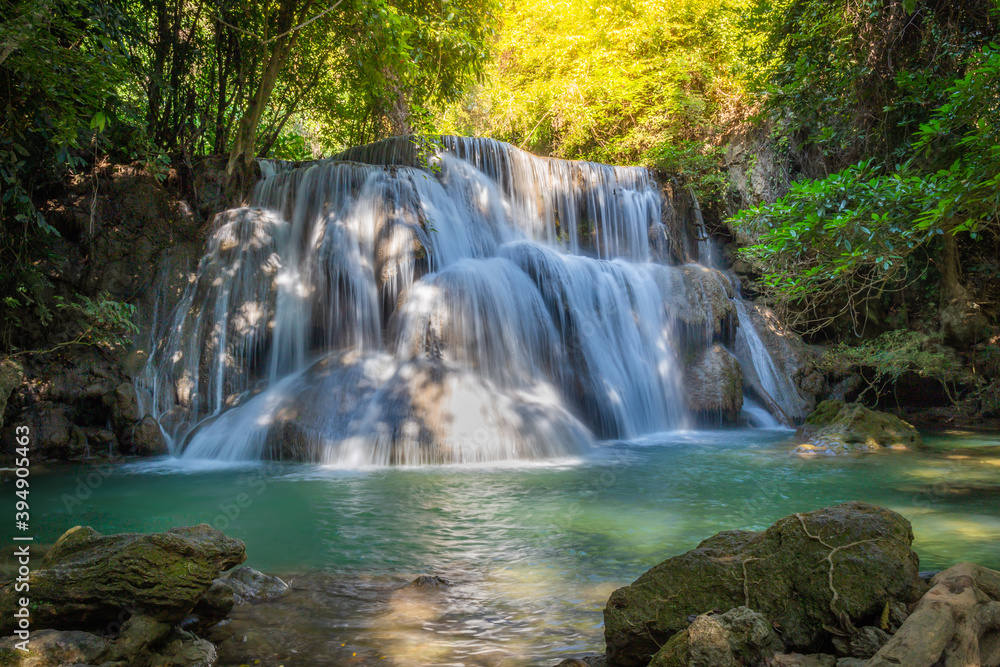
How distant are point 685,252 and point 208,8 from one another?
36.9ft

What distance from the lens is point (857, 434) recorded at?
8953 mm

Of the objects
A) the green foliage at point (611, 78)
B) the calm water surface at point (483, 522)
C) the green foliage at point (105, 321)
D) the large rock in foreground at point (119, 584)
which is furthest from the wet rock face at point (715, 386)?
the large rock in foreground at point (119, 584)

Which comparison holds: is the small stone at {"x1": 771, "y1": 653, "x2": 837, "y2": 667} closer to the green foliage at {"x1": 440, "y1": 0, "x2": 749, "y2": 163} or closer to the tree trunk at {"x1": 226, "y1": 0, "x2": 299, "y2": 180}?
the tree trunk at {"x1": 226, "y1": 0, "x2": 299, "y2": 180}

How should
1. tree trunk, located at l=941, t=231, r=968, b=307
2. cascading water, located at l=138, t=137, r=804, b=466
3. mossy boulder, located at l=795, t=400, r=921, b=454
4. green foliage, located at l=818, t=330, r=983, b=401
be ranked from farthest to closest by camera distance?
tree trunk, located at l=941, t=231, r=968, b=307, green foliage, located at l=818, t=330, r=983, b=401, mossy boulder, located at l=795, t=400, r=921, b=454, cascading water, located at l=138, t=137, r=804, b=466

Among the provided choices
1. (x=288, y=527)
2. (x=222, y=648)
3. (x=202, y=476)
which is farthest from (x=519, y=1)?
(x=222, y=648)

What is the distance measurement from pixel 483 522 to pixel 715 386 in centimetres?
757

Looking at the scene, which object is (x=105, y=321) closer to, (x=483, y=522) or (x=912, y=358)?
(x=483, y=522)

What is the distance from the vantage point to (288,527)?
5211 mm

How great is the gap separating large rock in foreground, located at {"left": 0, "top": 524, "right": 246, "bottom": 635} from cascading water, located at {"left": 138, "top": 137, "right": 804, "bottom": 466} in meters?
4.96

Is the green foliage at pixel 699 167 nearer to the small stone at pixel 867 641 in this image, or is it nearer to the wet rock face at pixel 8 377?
the wet rock face at pixel 8 377

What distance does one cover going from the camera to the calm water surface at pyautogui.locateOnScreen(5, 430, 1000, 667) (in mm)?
3092

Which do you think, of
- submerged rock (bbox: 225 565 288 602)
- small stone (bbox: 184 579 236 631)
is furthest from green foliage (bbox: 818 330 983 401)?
small stone (bbox: 184 579 236 631)

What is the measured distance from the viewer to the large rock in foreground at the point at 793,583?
253 centimetres

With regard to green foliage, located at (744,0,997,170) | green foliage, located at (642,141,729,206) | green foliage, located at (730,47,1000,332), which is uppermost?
green foliage, located at (642,141,729,206)
